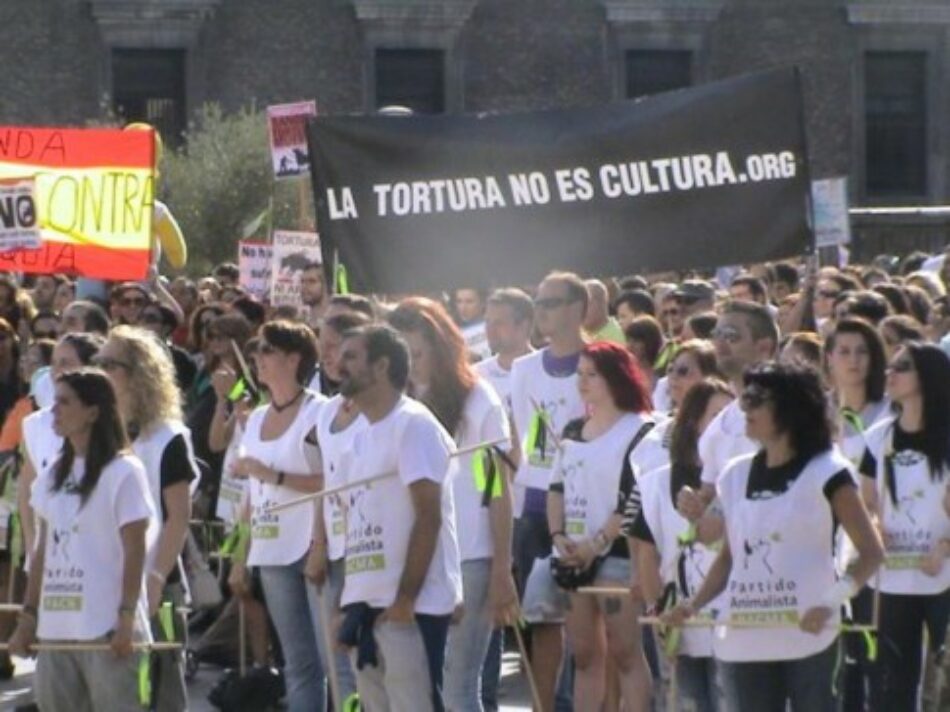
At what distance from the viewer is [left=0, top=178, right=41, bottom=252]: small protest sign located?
50.8 feet

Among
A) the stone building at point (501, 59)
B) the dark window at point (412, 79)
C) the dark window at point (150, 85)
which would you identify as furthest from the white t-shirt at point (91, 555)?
the dark window at point (412, 79)

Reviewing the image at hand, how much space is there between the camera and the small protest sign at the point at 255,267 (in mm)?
19203

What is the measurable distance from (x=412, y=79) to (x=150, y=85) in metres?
3.90

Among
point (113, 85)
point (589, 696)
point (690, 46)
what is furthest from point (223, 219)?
point (589, 696)

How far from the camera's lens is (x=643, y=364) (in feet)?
39.2

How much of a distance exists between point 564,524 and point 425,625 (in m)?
1.47

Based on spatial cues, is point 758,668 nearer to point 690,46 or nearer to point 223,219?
point 223,219

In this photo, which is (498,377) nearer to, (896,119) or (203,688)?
(203,688)

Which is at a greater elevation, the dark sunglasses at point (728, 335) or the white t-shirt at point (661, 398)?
the dark sunglasses at point (728, 335)

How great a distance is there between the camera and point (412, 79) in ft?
138

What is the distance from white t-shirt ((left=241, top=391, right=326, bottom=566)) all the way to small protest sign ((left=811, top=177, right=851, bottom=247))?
1030 cm

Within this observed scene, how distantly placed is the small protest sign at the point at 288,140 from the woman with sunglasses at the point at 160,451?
10.7 metres

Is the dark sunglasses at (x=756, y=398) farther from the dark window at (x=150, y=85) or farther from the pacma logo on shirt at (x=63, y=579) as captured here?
the dark window at (x=150, y=85)

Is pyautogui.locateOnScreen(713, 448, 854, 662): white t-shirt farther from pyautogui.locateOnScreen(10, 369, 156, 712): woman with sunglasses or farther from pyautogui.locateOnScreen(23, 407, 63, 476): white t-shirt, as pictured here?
pyautogui.locateOnScreen(23, 407, 63, 476): white t-shirt
